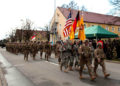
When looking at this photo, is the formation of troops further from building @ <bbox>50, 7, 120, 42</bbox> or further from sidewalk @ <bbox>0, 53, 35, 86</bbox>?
building @ <bbox>50, 7, 120, 42</bbox>

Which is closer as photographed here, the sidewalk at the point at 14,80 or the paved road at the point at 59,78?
the paved road at the point at 59,78

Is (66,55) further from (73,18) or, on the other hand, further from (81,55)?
(73,18)

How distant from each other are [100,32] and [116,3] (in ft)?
11.0

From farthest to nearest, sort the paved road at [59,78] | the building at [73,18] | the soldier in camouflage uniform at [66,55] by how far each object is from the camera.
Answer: the building at [73,18]
the soldier in camouflage uniform at [66,55]
the paved road at [59,78]

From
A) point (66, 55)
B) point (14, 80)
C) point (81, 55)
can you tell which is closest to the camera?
point (81, 55)

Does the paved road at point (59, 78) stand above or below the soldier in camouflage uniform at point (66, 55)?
below

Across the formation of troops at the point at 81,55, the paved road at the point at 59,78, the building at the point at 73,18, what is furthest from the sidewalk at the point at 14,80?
the building at the point at 73,18

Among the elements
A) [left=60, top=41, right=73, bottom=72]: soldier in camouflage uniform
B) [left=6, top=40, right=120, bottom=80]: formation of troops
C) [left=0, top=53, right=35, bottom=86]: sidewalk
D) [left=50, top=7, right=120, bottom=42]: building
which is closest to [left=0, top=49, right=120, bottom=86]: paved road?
[left=0, top=53, right=35, bottom=86]: sidewalk

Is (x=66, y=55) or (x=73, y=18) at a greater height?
(x=73, y=18)

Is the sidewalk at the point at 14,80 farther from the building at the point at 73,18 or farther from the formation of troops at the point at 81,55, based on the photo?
the building at the point at 73,18

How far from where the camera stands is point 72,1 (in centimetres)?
2653

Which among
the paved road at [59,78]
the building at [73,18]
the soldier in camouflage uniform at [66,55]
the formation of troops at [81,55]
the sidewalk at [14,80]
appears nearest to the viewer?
the paved road at [59,78]

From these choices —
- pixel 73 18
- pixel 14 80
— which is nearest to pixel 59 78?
pixel 14 80

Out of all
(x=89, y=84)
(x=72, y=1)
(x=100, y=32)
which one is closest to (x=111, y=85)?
(x=89, y=84)
